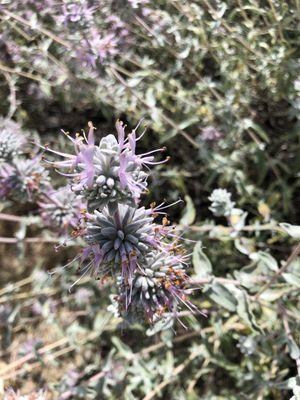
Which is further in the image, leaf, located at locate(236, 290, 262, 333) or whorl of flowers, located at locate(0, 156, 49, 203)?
whorl of flowers, located at locate(0, 156, 49, 203)

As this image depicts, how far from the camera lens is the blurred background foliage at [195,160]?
8.73 feet

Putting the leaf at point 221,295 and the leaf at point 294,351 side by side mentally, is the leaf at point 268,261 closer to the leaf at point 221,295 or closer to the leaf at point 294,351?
the leaf at point 221,295

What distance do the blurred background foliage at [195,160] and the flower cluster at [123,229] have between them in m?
0.43

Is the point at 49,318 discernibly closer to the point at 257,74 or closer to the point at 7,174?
the point at 7,174

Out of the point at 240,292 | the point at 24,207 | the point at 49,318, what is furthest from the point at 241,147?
the point at 24,207

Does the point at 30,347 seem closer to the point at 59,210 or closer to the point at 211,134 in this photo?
the point at 59,210

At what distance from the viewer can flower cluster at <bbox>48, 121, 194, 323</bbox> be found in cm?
144

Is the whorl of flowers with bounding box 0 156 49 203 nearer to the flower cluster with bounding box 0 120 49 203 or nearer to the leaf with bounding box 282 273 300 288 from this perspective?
the flower cluster with bounding box 0 120 49 203

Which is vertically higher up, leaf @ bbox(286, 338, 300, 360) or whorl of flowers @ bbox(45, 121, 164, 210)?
whorl of flowers @ bbox(45, 121, 164, 210)

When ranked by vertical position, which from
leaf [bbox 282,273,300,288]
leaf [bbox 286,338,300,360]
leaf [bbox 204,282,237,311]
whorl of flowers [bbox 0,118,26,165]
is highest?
whorl of flowers [bbox 0,118,26,165]

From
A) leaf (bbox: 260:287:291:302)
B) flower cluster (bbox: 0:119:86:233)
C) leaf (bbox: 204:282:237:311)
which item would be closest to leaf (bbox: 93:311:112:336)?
flower cluster (bbox: 0:119:86:233)

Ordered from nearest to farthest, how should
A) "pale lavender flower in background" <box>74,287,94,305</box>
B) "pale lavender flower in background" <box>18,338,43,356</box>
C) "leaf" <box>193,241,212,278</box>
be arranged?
"leaf" <box>193,241,212,278</box>
"pale lavender flower in background" <box>18,338,43,356</box>
"pale lavender flower in background" <box>74,287,94,305</box>

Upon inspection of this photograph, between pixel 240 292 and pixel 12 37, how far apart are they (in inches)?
93.6

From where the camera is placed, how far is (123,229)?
1.60 metres
